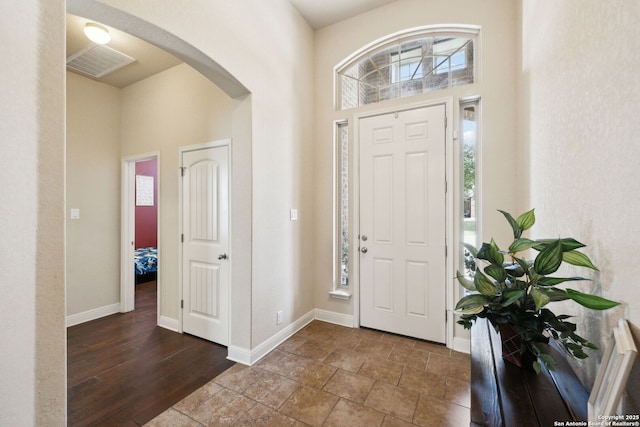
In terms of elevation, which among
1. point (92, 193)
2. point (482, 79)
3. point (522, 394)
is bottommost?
point (522, 394)

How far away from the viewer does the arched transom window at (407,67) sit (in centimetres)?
262

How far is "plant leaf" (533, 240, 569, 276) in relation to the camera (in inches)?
33.6

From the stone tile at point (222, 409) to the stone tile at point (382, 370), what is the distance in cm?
93

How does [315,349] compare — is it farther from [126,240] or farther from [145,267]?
[145,267]

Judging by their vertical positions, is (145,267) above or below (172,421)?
above

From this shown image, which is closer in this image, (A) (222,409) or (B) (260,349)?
(A) (222,409)

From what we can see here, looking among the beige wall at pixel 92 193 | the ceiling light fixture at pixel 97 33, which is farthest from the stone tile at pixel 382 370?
the ceiling light fixture at pixel 97 33

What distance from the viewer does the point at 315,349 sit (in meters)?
2.54

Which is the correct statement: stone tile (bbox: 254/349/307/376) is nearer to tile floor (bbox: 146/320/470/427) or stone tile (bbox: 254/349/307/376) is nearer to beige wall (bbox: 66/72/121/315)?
tile floor (bbox: 146/320/470/427)

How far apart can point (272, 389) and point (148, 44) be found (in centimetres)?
341

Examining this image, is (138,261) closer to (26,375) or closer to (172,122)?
(172,122)

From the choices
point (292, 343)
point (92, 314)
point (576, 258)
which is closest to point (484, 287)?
point (576, 258)

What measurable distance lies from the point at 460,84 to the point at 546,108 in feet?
4.11

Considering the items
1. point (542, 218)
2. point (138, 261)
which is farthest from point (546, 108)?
point (138, 261)
